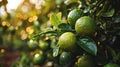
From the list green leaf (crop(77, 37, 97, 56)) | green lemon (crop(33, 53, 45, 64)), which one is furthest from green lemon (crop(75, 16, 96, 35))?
green lemon (crop(33, 53, 45, 64))

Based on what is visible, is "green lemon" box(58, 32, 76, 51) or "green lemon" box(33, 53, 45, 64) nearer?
"green lemon" box(58, 32, 76, 51)

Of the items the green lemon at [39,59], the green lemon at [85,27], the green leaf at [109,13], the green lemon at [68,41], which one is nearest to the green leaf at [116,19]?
the green leaf at [109,13]

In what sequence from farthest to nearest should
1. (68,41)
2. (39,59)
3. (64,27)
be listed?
(39,59) < (64,27) < (68,41)

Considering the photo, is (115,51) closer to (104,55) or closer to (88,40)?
(104,55)

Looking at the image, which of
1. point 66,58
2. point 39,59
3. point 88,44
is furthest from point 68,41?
point 39,59

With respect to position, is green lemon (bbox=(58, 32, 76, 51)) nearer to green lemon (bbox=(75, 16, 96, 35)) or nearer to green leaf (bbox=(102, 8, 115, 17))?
green lemon (bbox=(75, 16, 96, 35))

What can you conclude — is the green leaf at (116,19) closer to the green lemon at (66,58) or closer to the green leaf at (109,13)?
the green leaf at (109,13)

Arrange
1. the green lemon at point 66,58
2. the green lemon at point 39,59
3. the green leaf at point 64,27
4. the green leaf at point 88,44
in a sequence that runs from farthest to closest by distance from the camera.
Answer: the green lemon at point 39,59, the green lemon at point 66,58, the green leaf at point 64,27, the green leaf at point 88,44

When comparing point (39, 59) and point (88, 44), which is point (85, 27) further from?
point (39, 59)
